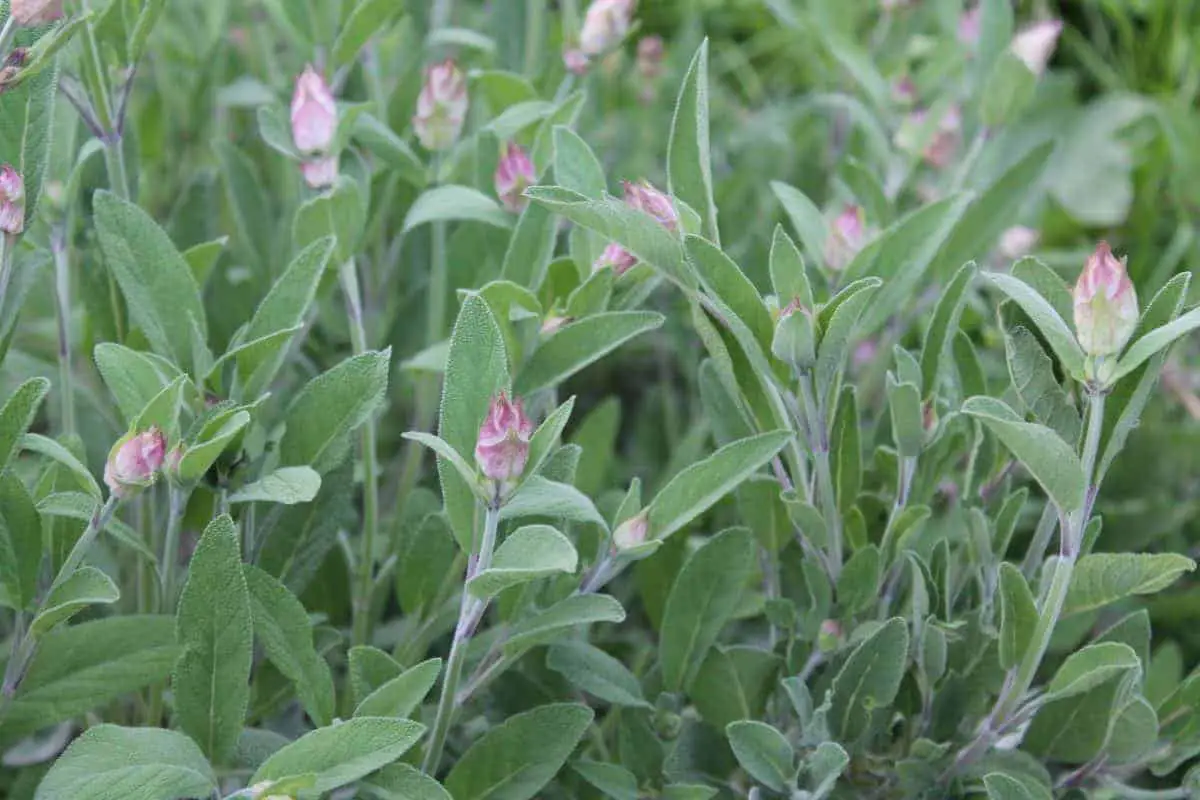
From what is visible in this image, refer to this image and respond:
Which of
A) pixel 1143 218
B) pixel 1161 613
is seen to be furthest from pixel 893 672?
pixel 1143 218

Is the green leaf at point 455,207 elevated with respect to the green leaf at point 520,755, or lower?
elevated

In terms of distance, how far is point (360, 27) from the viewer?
953 millimetres

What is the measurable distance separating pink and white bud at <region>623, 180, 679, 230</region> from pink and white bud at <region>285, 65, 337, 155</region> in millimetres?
201

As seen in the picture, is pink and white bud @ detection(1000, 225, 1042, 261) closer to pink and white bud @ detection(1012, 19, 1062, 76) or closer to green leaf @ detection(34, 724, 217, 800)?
pink and white bud @ detection(1012, 19, 1062, 76)

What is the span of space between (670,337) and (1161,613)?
0.51 metres

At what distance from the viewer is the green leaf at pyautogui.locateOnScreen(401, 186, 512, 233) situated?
85 centimetres

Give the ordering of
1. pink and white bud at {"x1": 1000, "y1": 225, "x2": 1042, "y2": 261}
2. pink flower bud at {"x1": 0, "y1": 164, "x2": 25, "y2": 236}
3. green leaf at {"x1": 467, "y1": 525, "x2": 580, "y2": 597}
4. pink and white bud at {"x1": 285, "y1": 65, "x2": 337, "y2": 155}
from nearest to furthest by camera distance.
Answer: green leaf at {"x1": 467, "y1": 525, "x2": 580, "y2": 597}, pink flower bud at {"x1": 0, "y1": 164, "x2": 25, "y2": 236}, pink and white bud at {"x1": 285, "y1": 65, "x2": 337, "y2": 155}, pink and white bud at {"x1": 1000, "y1": 225, "x2": 1042, "y2": 261}

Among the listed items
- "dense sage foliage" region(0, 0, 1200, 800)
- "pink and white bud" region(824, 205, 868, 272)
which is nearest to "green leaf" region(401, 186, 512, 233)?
"dense sage foliage" region(0, 0, 1200, 800)

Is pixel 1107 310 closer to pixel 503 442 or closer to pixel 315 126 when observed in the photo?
pixel 503 442

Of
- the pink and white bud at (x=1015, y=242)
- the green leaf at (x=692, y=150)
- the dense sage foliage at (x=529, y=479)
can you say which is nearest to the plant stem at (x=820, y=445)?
the dense sage foliage at (x=529, y=479)

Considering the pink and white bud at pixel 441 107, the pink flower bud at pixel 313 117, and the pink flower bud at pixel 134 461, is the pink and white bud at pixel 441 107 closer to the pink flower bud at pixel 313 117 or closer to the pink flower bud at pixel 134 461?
the pink flower bud at pixel 313 117

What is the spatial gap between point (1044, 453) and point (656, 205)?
0.25 metres

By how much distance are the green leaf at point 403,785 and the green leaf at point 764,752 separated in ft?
0.57

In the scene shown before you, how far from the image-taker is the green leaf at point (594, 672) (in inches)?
31.6
